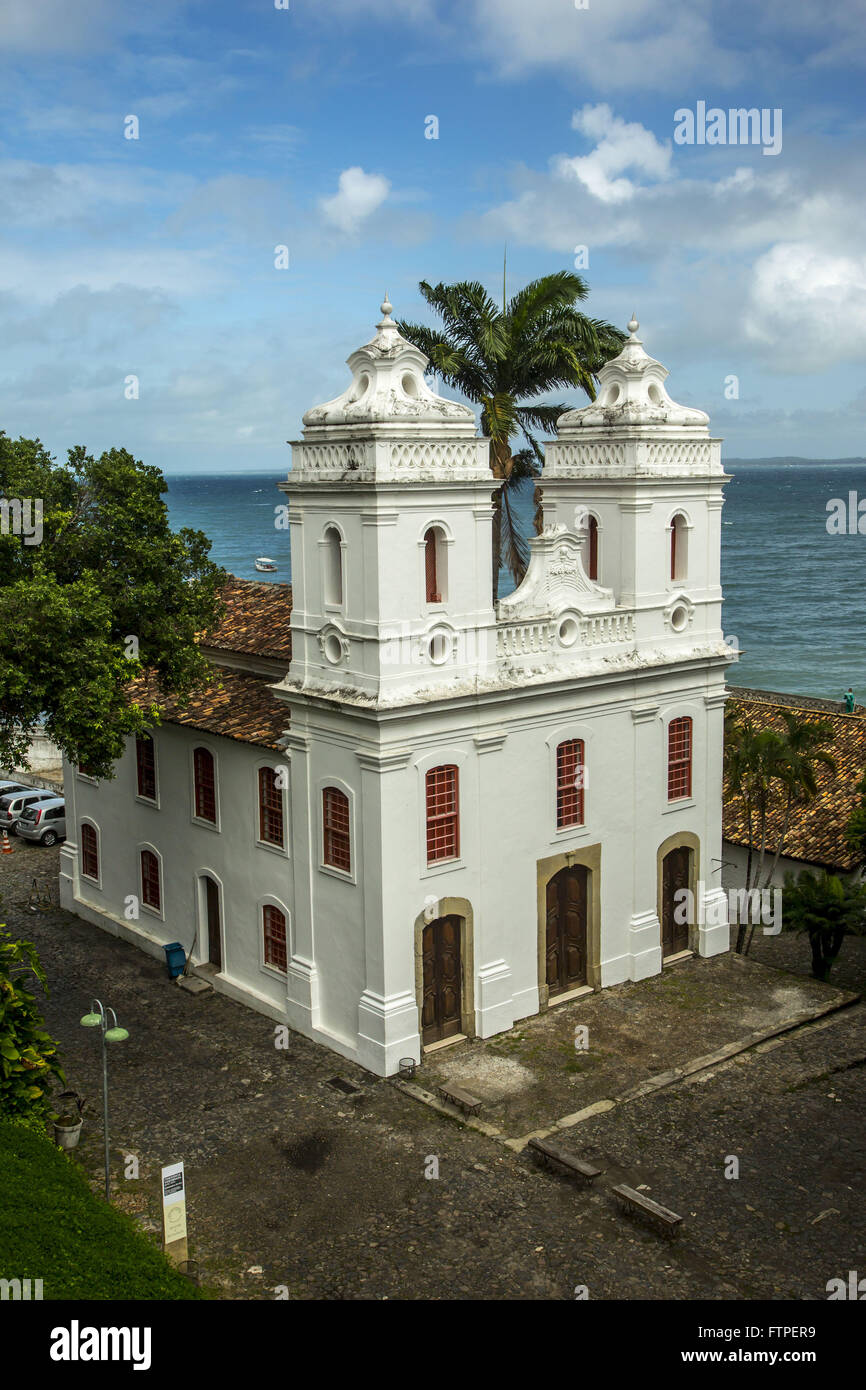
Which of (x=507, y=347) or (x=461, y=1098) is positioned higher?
(x=507, y=347)

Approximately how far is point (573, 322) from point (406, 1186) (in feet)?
73.4

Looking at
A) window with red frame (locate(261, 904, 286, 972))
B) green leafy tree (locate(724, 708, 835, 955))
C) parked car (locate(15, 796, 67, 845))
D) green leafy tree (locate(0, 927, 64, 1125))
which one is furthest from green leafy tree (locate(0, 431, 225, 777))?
parked car (locate(15, 796, 67, 845))

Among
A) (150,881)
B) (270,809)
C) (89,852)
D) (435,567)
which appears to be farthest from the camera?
(89,852)

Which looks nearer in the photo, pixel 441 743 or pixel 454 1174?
pixel 454 1174

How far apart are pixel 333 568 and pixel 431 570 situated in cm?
192

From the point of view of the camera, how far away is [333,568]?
25.1m

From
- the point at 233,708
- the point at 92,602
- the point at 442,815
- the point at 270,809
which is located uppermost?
the point at 92,602

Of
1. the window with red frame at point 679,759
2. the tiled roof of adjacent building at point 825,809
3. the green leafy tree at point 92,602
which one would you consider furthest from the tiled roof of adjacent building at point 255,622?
the tiled roof of adjacent building at point 825,809

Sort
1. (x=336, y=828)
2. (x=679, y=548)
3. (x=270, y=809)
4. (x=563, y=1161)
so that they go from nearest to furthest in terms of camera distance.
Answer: (x=563, y=1161) → (x=336, y=828) → (x=270, y=809) → (x=679, y=548)

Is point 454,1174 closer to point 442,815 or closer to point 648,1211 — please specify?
point 648,1211

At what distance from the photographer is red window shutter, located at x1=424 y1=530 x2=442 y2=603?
82.3 ft

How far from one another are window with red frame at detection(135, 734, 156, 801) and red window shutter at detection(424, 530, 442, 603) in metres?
9.33

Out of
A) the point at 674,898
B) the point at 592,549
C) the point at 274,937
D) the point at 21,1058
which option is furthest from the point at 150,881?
the point at 592,549

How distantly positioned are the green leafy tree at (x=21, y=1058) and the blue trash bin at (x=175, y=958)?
26.5 feet
